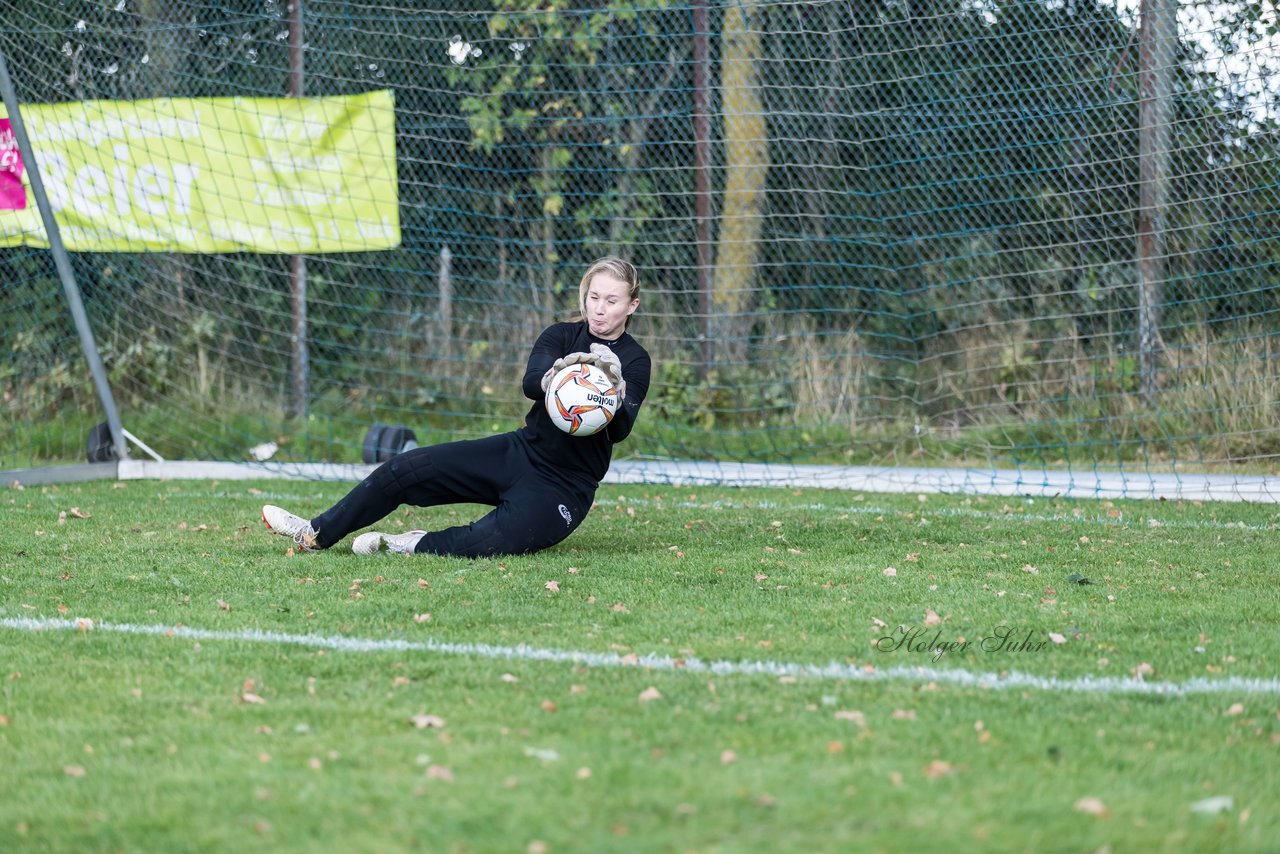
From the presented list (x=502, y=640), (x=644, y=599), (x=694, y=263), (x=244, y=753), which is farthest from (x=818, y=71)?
(x=244, y=753)

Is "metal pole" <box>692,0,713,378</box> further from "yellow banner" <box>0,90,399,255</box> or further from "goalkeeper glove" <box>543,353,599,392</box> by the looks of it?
"goalkeeper glove" <box>543,353,599,392</box>

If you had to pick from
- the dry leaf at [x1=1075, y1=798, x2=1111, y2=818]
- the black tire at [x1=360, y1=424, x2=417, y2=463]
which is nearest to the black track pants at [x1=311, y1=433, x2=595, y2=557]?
the dry leaf at [x1=1075, y1=798, x2=1111, y2=818]

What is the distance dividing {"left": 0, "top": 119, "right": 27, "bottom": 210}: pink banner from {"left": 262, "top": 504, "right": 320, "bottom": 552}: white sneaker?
4.43 m

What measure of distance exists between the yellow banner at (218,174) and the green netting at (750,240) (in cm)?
42

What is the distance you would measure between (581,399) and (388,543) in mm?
1078

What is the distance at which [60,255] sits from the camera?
27.3 ft

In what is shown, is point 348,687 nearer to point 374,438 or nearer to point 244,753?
point 244,753

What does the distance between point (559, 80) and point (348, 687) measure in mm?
7454

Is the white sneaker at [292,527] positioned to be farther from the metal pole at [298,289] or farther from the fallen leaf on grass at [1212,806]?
the metal pole at [298,289]

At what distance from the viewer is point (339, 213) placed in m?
9.15

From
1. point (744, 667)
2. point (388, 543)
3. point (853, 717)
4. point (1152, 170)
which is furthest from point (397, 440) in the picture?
point (853, 717)

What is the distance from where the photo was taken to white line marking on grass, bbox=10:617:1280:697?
133 inches

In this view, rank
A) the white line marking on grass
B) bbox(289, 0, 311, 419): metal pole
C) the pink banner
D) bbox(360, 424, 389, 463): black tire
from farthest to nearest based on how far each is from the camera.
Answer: bbox(289, 0, 311, 419): metal pole → the pink banner → bbox(360, 424, 389, 463): black tire → the white line marking on grass

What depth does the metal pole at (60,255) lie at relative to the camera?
800 centimetres
